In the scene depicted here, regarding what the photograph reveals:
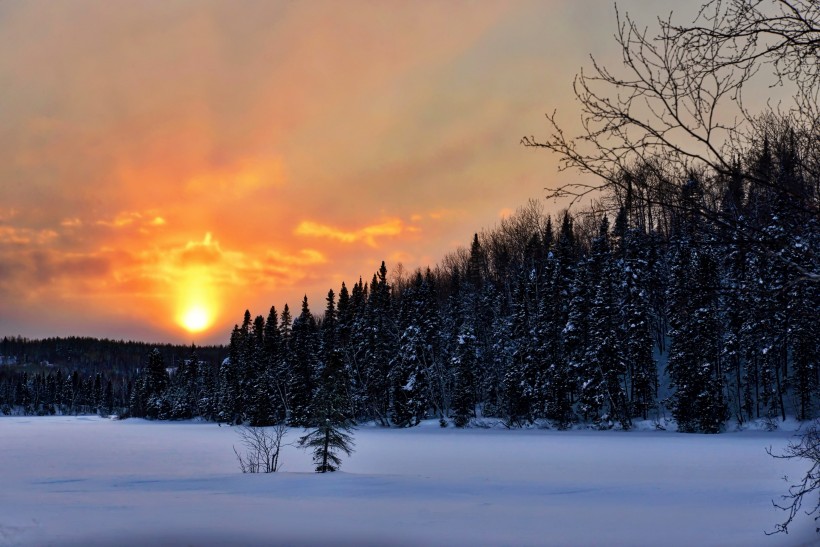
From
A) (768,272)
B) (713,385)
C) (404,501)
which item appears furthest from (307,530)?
(713,385)

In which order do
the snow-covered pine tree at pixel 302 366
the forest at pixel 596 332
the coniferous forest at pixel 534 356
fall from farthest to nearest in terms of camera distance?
the snow-covered pine tree at pixel 302 366 → the coniferous forest at pixel 534 356 → the forest at pixel 596 332

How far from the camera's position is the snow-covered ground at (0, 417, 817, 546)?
12078mm

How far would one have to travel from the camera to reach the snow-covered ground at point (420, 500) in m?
12.1

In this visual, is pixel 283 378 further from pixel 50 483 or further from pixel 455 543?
pixel 455 543

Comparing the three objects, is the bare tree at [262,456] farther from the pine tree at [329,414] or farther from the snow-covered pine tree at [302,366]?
the snow-covered pine tree at [302,366]

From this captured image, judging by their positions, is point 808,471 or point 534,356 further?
point 534,356

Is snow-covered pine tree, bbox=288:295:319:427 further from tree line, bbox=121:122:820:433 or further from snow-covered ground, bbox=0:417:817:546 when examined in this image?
snow-covered ground, bbox=0:417:817:546

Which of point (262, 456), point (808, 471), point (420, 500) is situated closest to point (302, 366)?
point (262, 456)

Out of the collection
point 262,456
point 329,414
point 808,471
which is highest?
point 808,471

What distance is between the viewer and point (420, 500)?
17625 mm

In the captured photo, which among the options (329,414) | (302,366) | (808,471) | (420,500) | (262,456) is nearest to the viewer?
(808,471)

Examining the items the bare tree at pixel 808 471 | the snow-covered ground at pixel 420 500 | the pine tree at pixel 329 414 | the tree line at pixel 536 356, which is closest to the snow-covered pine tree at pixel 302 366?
the tree line at pixel 536 356

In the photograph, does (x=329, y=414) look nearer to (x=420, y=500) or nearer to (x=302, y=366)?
(x=420, y=500)

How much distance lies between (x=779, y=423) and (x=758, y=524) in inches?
1706
